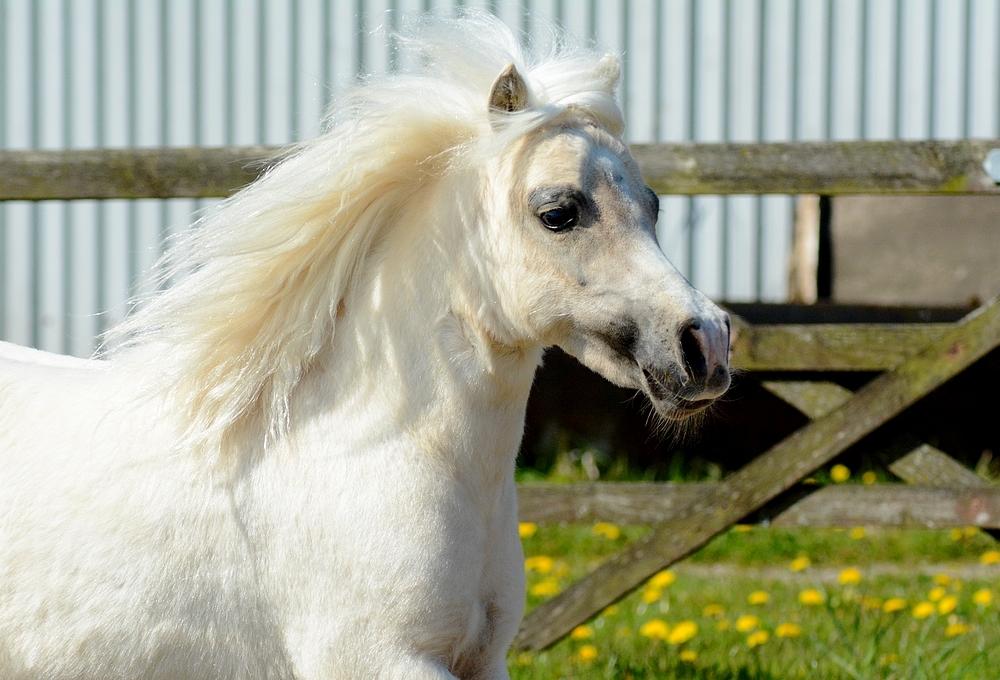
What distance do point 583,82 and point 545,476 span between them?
13.6 ft

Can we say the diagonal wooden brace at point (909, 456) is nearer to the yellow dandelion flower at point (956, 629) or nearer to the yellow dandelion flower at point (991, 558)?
the yellow dandelion flower at point (956, 629)

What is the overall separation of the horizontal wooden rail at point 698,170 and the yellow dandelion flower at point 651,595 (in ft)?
5.00

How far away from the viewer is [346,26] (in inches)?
268

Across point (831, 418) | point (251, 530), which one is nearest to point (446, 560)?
point (251, 530)

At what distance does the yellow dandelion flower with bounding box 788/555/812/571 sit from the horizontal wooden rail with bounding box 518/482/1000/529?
91cm

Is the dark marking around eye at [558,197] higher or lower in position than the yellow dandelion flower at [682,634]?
higher

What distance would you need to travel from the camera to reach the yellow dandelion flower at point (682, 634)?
4.02 meters

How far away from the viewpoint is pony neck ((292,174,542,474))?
246 cm

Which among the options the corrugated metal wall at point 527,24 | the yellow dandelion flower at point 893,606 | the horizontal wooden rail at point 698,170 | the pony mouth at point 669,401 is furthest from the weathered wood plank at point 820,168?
the corrugated metal wall at point 527,24

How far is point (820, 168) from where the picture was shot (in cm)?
407

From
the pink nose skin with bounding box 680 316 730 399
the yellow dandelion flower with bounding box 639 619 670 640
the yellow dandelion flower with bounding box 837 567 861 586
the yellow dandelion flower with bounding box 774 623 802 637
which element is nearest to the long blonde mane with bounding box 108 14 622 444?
the pink nose skin with bounding box 680 316 730 399

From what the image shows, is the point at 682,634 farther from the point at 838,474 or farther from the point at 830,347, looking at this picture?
the point at 838,474

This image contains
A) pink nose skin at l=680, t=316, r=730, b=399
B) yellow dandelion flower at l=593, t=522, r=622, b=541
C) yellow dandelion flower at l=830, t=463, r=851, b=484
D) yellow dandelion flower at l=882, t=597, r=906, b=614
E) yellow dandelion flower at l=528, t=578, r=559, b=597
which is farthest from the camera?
yellow dandelion flower at l=830, t=463, r=851, b=484

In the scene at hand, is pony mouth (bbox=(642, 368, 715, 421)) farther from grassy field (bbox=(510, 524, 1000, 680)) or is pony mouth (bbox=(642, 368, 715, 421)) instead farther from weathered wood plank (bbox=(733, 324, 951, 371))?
weathered wood plank (bbox=(733, 324, 951, 371))
